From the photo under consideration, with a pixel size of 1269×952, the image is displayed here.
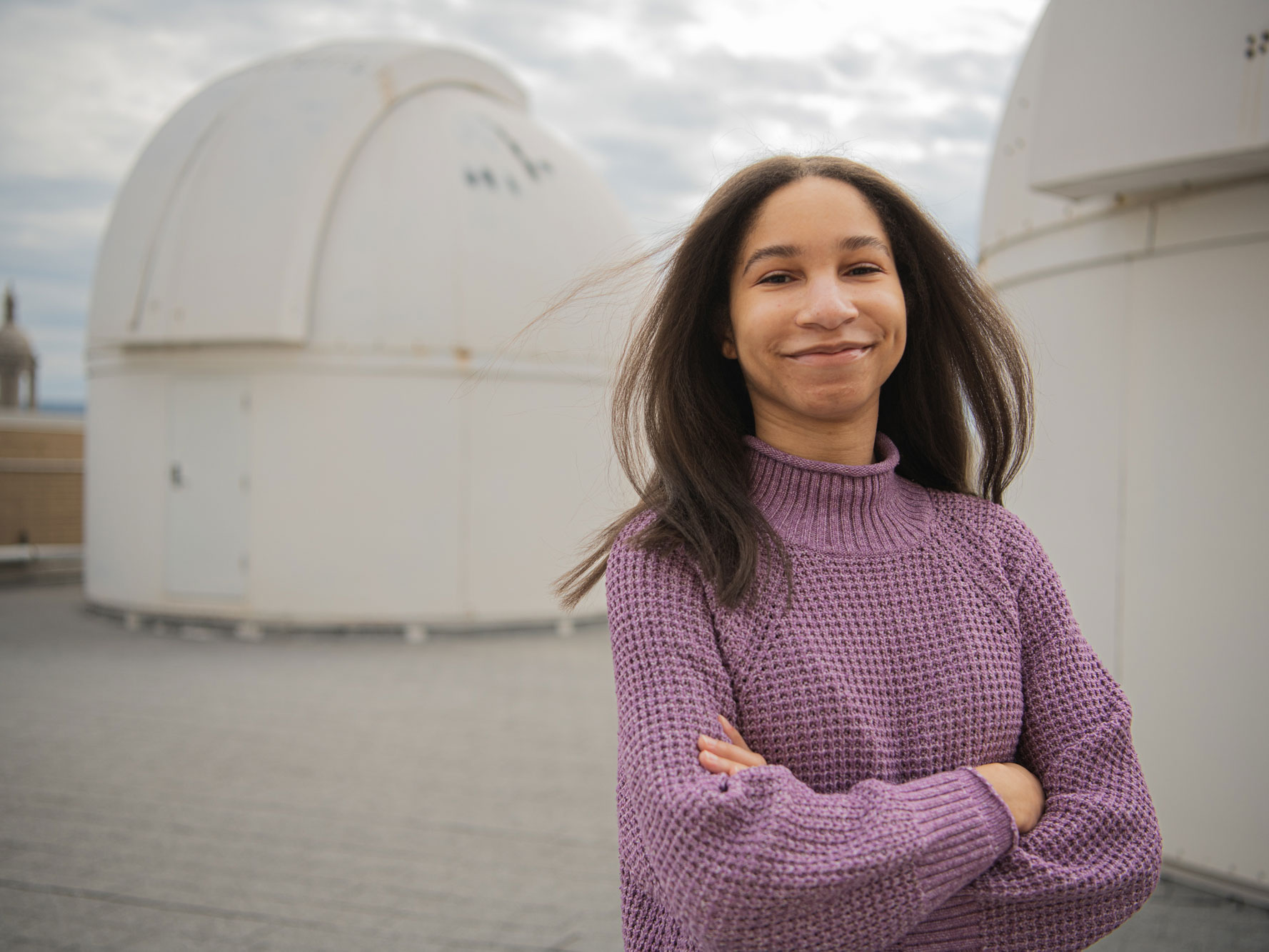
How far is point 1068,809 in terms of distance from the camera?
1.51 metres

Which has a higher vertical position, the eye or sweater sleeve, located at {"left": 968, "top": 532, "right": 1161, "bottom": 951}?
the eye

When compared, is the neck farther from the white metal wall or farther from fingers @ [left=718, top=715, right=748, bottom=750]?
the white metal wall

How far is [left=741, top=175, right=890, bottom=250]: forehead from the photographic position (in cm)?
153

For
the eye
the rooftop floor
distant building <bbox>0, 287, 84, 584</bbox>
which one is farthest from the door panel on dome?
the eye

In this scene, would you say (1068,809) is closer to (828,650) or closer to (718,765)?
(828,650)

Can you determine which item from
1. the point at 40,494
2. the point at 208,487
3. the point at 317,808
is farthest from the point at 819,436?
the point at 40,494

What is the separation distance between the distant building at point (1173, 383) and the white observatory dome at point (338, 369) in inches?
204

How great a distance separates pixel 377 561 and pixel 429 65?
495 centimetres

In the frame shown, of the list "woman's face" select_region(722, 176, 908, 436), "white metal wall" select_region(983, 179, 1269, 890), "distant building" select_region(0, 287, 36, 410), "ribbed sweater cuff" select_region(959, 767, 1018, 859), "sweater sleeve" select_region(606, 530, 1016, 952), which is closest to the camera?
"sweater sleeve" select_region(606, 530, 1016, 952)

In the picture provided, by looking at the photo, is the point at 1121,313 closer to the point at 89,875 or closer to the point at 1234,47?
the point at 1234,47

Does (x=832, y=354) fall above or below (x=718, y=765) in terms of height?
above

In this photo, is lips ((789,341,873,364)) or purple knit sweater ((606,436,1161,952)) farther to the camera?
lips ((789,341,873,364))

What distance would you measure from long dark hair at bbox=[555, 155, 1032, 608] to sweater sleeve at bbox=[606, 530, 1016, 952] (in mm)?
141

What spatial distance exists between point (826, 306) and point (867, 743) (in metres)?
0.60
